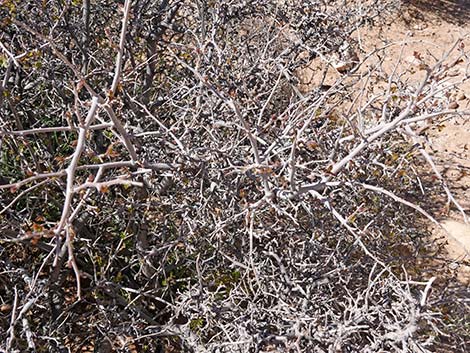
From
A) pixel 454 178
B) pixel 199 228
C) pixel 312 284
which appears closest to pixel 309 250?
pixel 312 284

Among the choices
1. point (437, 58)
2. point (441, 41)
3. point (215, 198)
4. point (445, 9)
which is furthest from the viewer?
point (445, 9)

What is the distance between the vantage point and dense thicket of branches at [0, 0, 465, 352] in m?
1.98

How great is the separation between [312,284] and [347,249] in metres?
0.33

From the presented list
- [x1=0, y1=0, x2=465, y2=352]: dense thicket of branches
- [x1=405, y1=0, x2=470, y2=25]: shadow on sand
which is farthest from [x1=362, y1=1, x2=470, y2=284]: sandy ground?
[x1=0, y1=0, x2=465, y2=352]: dense thicket of branches

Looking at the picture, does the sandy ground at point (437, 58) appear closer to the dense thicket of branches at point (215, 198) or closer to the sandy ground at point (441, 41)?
the sandy ground at point (441, 41)

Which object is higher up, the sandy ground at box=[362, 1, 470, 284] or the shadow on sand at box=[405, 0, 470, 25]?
the shadow on sand at box=[405, 0, 470, 25]

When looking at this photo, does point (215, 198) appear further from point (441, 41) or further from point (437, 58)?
point (441, 41)

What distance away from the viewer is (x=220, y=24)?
9.09 ft

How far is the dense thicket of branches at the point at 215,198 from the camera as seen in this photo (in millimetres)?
1976

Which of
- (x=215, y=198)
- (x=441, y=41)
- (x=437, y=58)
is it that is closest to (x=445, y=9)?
(x=441, y=41)

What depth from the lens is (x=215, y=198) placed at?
2.34 meters

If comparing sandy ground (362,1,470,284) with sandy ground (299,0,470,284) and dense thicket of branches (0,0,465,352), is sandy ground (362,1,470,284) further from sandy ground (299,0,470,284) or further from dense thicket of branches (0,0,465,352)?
dense thicket of branches (0,0,465,352)

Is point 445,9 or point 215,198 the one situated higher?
point 215,198

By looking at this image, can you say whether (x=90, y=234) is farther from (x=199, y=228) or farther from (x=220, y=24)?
(x=220, y=24)
